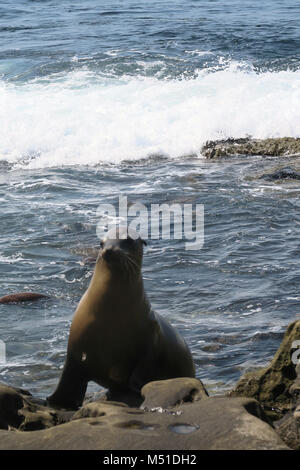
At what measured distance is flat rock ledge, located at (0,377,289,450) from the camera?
4.02m

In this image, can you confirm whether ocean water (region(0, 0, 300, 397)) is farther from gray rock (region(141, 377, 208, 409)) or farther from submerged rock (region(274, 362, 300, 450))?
submerged rock (region(274, 362, 300, 450))

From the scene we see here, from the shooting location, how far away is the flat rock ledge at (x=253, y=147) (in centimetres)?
1638

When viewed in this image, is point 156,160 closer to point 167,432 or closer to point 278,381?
point 278,381

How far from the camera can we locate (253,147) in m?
16.8

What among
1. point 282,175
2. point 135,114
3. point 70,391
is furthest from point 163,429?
point 135,114

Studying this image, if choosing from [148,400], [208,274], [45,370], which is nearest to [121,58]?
[208,274]

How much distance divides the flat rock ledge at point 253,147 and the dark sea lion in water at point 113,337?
10.8 m

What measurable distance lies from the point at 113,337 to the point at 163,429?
1.60m

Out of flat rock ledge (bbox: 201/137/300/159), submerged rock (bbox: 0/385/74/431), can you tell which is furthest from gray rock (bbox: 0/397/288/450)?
flat rock ledge (bbox: 201/137/300/159)

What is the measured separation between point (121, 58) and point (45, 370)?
18.7 metres

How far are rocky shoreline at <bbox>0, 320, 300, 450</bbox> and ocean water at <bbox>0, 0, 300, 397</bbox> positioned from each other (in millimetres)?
1376

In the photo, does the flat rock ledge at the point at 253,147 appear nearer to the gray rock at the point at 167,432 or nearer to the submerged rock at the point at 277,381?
the submerged rock at the point at 277,381

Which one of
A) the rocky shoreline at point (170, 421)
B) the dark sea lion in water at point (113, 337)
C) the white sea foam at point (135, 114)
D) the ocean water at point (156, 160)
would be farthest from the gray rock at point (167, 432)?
the white sea foam at point (135, 114)
